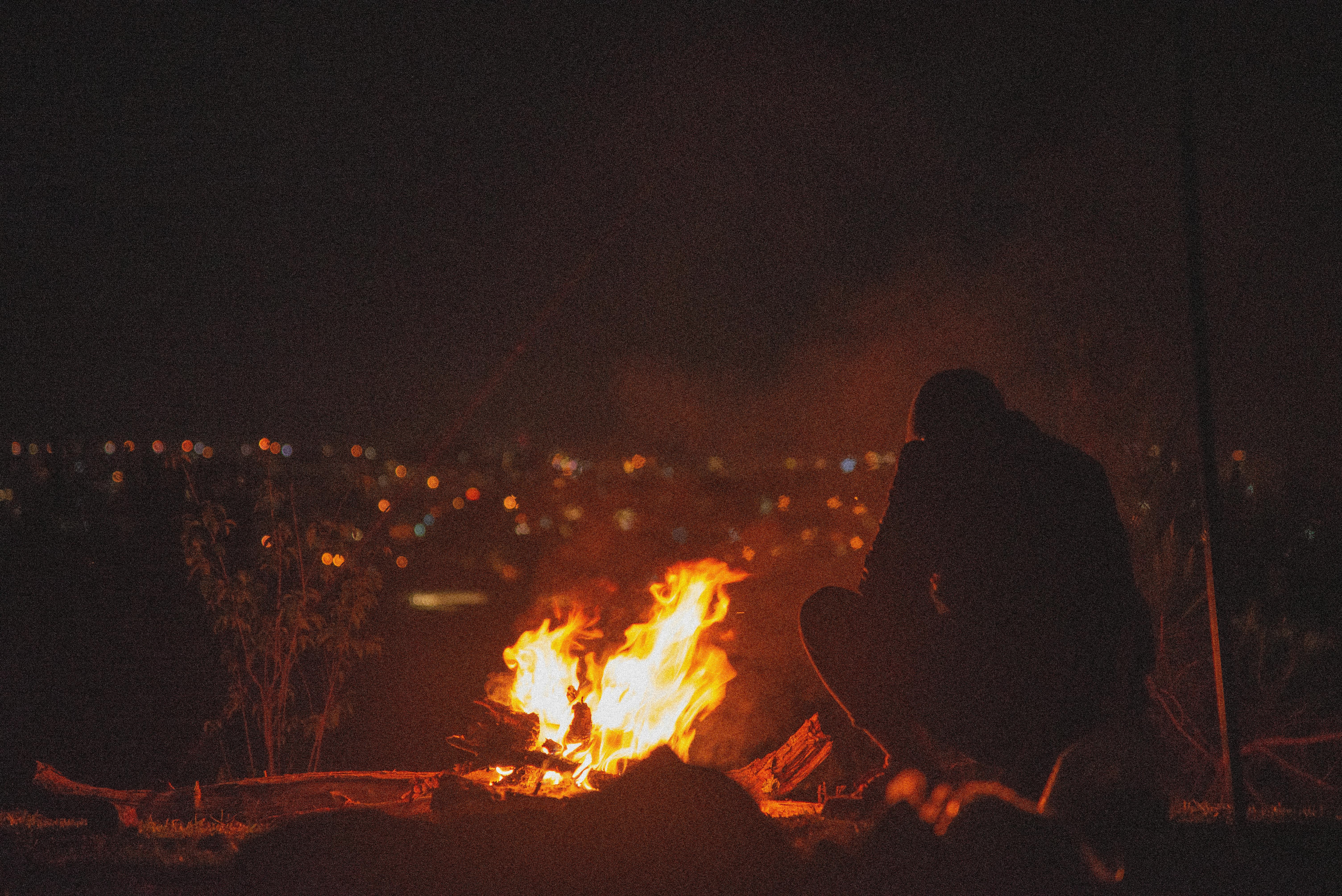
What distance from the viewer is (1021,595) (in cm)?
298

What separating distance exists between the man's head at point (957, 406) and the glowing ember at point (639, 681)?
197 cm

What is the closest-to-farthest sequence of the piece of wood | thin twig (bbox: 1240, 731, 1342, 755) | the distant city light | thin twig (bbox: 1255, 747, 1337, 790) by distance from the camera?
the piece of wood
thin twig (bbox: 1240, 731, 1342, 755)
thin twig (bbox: 1255, 747, 1337, 790)
the distant city light

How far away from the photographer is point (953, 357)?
281 inches

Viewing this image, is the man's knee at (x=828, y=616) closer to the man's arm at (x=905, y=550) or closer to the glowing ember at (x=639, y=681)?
the man's arm at (x=905, y=550)

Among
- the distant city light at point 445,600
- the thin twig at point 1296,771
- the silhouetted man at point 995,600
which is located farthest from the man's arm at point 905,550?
the distant city light at point 445,600

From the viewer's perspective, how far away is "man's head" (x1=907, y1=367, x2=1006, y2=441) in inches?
127

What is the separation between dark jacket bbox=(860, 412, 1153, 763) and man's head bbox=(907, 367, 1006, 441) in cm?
8

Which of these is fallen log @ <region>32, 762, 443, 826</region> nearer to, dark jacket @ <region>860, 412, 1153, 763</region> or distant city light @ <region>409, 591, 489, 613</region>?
dark jacket @ <region>860, 412, 1153, 763</region>

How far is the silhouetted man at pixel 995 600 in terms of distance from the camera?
2955mm

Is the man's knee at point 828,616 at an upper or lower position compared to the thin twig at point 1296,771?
upper

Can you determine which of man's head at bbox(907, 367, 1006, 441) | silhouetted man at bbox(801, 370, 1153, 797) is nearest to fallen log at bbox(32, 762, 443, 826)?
silhouetted man at bbox(801, 370, 1153, 797)

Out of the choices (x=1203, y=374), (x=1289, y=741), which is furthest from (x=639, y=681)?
(x=1289, y=741)

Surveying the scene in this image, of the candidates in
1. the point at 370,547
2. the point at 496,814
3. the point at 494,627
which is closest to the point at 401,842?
the point at 496,814

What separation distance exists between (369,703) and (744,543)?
389 centimetres
